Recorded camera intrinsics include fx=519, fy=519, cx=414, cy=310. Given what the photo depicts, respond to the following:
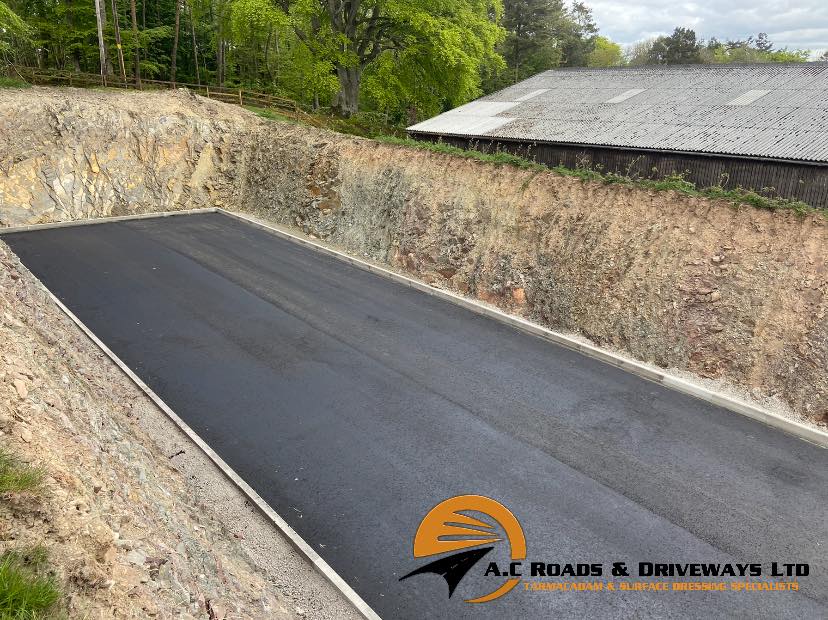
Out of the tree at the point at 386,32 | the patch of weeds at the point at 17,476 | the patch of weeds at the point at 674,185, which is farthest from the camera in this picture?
the tree at the point at 386,32

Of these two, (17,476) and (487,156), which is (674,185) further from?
(17,476)

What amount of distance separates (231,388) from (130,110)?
2117cm

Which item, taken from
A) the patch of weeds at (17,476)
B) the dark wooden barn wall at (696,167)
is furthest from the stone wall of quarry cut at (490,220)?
the patch of weeds at (17,476)

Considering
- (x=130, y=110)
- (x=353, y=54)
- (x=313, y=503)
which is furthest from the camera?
(x=353, y=54)

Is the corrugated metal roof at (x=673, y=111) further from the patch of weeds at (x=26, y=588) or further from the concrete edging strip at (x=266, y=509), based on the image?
the patch of weeds at (x=26, y=588)

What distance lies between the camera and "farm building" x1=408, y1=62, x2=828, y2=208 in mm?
15414

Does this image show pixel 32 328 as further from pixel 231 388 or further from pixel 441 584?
pixel 441 584


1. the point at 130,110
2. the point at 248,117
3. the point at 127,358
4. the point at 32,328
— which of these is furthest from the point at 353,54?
the point at 32,328

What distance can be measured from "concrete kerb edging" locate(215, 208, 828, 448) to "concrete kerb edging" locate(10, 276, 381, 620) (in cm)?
880

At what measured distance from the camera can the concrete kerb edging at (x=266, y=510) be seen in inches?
261

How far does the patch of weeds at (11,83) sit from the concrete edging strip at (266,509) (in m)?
21.4

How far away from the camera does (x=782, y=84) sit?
19.7 m

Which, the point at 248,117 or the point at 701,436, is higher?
the point at 248,117

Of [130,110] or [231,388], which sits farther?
[130,110]
